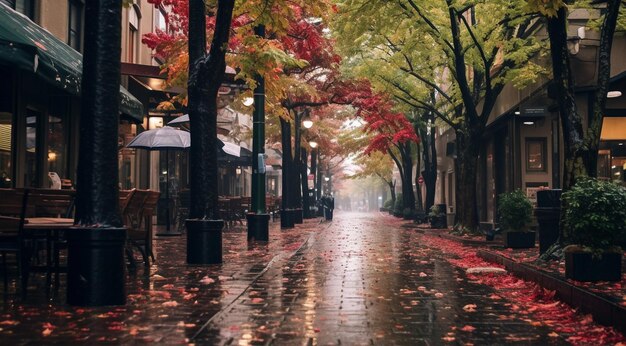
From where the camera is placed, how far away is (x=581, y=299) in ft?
24.5

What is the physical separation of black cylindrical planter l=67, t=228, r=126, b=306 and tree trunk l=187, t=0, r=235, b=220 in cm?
459

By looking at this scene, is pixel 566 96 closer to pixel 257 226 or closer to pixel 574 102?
pixel 574 102

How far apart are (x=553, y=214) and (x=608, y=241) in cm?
427

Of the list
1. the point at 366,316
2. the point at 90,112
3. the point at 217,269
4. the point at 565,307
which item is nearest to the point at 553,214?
the point at 565,307

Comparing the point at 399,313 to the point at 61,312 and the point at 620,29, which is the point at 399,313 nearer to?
the point at 61,312

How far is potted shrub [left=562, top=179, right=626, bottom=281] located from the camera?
8.57m

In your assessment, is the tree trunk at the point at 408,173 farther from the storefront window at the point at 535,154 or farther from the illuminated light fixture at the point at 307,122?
the storefront window at the point at 535,154

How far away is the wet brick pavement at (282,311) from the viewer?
584 centimetres

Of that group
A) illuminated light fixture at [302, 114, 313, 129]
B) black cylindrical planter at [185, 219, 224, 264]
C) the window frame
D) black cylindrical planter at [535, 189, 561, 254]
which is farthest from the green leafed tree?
illuminated light fixture at [302, 114, 313, 129]

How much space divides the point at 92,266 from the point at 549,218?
8.79m

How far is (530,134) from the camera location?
81.7 feet

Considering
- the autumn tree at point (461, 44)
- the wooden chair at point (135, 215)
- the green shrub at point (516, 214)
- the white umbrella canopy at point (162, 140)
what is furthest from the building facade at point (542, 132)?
the wooden chair at point (135, 215)

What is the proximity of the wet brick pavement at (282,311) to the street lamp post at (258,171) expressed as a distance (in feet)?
19.6

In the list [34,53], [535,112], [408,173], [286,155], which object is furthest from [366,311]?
[408,173]
